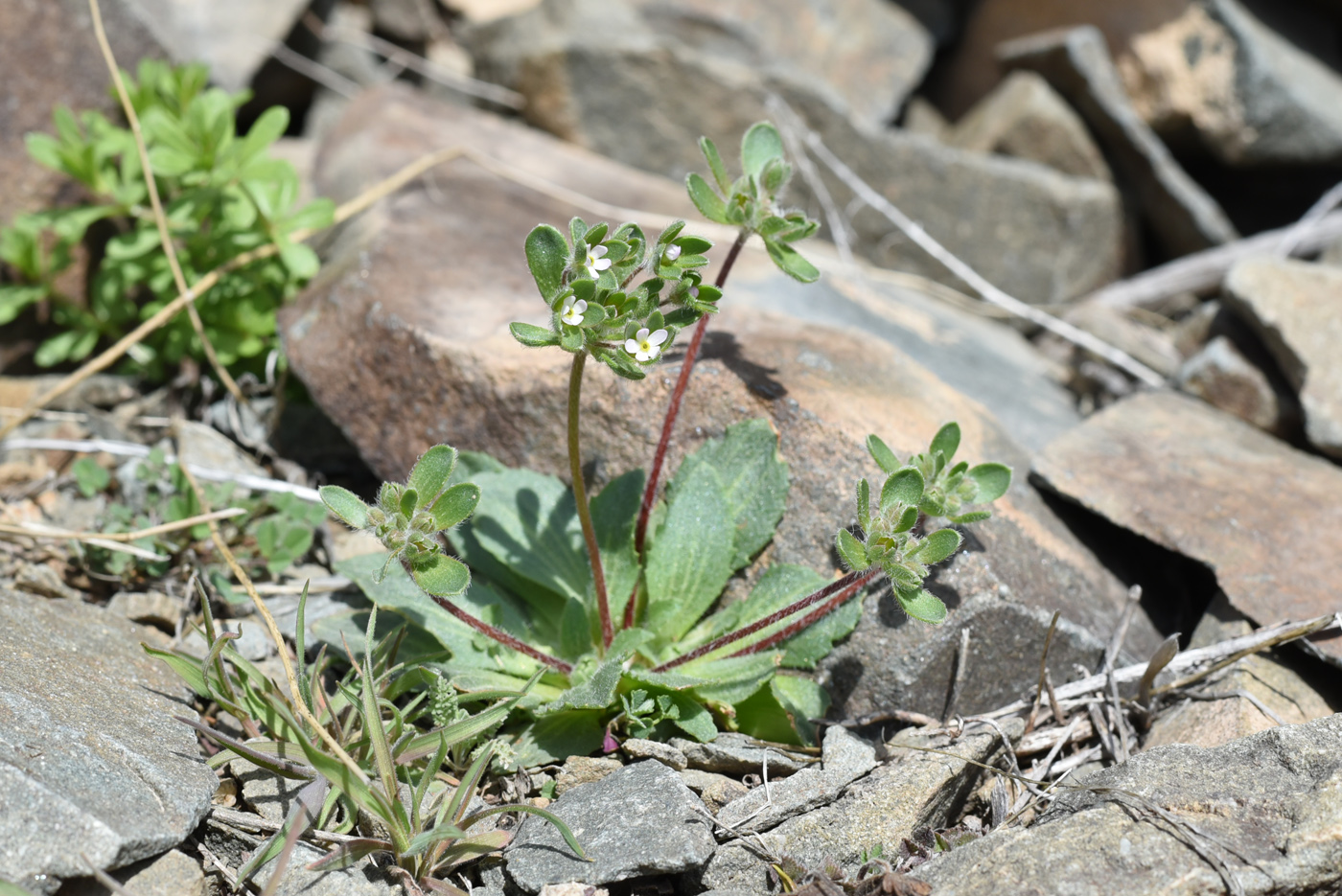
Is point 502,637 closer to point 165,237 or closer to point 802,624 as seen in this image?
point 802,624

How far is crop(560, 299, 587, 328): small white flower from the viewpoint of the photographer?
2562mm

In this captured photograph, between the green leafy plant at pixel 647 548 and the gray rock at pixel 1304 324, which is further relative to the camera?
the gray rock at pixel 1304 324

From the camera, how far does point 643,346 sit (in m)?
2.62

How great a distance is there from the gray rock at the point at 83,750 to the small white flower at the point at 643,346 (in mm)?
1554

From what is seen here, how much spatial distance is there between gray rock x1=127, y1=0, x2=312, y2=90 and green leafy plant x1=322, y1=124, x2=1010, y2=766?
3.33 m

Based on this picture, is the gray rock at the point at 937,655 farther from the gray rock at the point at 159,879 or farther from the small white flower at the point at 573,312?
the gray rock at the point at 159,879

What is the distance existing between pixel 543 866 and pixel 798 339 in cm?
207

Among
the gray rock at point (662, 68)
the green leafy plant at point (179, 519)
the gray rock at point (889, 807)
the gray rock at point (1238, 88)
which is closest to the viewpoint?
the gray rock at point (889, 807)

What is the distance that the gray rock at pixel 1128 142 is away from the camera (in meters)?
6.00

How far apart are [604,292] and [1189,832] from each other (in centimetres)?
186

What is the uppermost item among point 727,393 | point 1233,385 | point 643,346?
point 643,346

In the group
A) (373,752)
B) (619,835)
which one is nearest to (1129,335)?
(619,835)

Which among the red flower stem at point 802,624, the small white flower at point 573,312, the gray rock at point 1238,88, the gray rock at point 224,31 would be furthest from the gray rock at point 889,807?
the gray rock at point 224,31

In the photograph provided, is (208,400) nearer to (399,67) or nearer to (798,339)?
(798,339)
